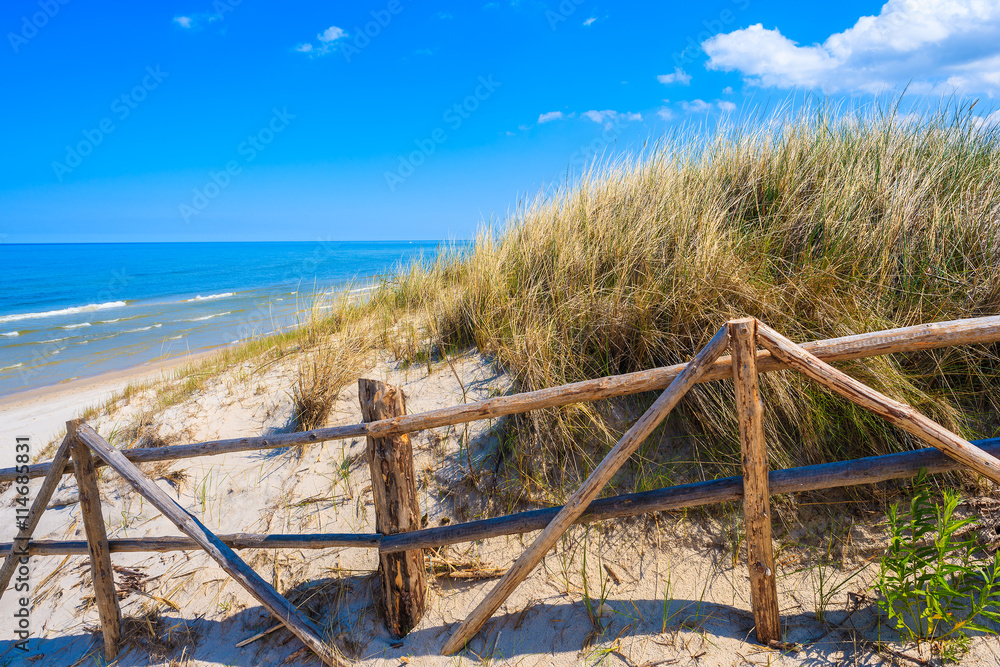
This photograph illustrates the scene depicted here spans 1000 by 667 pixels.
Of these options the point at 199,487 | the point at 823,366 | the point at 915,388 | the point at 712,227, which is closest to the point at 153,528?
the point at 199,487

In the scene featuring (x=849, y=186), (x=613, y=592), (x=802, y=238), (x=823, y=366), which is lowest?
(x=613, y=592)

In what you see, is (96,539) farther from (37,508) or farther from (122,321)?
(122,321)

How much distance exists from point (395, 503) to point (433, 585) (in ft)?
2.26

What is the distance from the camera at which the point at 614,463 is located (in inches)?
89.0

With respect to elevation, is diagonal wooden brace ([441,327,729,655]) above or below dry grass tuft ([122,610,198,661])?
above

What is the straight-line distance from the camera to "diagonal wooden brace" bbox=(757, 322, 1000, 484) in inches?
79.0

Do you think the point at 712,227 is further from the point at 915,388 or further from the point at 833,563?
the point at 833,563

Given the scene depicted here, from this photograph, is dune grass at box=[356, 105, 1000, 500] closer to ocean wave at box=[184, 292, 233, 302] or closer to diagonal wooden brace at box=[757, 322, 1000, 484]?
diagonal wooden brace at box=[757, 322, 1000, 484]

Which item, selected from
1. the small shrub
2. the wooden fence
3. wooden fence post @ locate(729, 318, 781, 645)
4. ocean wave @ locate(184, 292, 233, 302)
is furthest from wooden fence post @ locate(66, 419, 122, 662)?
ocean wave @ locate(184, 292, 233, 302)

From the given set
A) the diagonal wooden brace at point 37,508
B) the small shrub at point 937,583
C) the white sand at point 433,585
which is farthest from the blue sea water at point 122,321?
the small shrub at point 937,583

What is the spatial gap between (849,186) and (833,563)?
298cm

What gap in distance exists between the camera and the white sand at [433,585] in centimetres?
249

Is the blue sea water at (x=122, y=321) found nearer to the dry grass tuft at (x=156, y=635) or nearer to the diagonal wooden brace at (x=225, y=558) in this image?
the diagonal wooden brace at (x=225, y=558)

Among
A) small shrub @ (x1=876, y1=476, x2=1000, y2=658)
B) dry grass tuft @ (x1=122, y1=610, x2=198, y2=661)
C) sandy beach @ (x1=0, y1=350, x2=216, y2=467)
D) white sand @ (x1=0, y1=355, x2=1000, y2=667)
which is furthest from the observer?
sandy beach @ (x1=0, y1=350, x2=216, y2=467)
